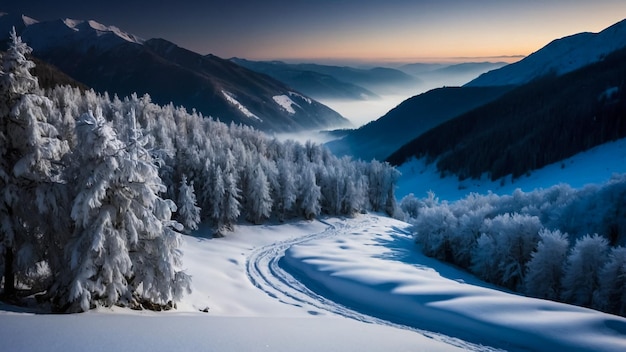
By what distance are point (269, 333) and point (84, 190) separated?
34.1 feet

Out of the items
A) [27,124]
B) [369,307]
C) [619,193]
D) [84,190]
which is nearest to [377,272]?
[369,307]

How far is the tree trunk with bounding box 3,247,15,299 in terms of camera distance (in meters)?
16.9

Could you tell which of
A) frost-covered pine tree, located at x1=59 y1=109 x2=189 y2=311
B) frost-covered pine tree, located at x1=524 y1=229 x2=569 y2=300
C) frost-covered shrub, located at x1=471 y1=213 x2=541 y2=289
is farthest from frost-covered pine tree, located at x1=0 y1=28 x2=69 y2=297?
frost-covered shrub, located at x1=471 y1=213 x2=541 y2=289

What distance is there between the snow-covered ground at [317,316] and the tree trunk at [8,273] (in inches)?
84.6

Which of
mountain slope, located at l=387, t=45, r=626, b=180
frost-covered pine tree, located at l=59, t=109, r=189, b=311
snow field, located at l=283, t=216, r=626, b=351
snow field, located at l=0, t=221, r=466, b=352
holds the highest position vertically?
mountain slope, located at l=387, t=45, r=626, b=180

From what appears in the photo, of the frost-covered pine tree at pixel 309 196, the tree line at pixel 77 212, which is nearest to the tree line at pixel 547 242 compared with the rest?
the frost-covered pine tree at pixel 309 196

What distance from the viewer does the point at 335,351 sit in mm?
13164

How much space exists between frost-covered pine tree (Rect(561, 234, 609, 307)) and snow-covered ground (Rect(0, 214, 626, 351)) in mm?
13448

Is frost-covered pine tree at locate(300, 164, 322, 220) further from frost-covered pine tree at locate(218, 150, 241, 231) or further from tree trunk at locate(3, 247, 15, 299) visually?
tree trunk at locate(3, 247, 15, 299)

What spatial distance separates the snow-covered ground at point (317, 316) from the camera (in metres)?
12.6

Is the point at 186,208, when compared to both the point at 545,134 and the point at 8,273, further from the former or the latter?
the point at 545,134

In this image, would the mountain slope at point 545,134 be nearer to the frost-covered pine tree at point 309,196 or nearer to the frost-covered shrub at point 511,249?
the frost-covered shrub at point 511,249

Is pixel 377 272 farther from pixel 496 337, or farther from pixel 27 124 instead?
pixel 27 124

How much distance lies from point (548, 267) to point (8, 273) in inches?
2088
